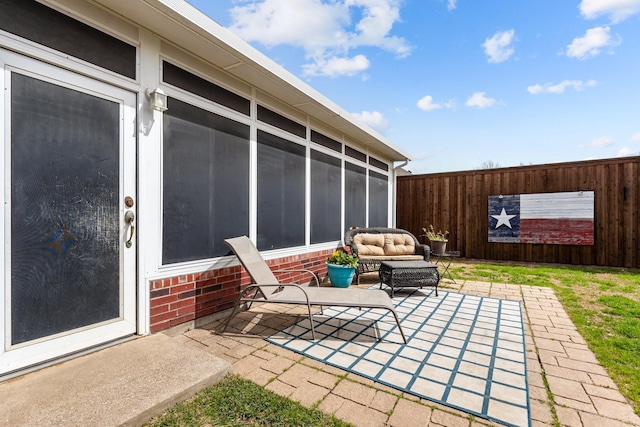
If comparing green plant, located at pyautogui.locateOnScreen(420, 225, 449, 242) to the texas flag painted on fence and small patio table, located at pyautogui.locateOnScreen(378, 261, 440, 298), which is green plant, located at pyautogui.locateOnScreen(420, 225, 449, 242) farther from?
small patio table, located at pyautogui.locateOnScreen(378, 261, 440, 298)

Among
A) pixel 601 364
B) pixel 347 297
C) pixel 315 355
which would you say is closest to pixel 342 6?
pixel 347 297

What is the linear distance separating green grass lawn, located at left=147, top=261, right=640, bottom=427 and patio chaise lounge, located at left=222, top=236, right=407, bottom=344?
85cm

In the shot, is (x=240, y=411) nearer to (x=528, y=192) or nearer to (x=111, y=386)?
(x=111, y=386)

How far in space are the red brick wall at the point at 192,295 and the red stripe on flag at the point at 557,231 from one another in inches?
294

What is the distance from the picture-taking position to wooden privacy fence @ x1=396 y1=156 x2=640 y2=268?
664cm

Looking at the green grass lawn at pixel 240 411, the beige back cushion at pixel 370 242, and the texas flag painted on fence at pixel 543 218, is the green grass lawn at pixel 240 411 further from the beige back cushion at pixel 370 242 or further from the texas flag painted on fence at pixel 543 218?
the texas flag painted on fence at pixel 543 218

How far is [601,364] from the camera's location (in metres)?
2.25

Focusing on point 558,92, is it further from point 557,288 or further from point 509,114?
point 557,288

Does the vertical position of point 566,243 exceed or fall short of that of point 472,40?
it falls short

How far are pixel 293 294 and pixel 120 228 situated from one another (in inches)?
65.6

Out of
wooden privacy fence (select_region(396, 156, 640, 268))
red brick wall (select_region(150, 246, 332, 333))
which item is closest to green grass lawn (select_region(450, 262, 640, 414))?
wooden privacy fence (select_region(396, 156, 640, 268))

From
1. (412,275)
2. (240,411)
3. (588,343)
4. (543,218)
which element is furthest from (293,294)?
(543,218)

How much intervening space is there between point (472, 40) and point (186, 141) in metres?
6.24

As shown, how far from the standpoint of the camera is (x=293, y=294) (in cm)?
296
